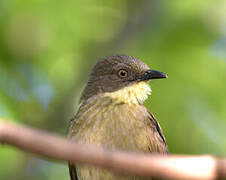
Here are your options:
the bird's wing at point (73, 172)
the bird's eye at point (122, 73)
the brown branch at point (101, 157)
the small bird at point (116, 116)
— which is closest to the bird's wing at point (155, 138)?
the small bird at point (116, 116)

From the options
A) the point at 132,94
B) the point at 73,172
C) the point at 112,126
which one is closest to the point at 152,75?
the point at 132,94

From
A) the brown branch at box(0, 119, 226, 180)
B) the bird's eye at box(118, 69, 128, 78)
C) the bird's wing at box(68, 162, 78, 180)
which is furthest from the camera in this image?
the bird's eye at box(118, 69, 128, 78)

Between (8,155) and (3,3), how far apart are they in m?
2.36

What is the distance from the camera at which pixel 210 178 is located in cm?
167

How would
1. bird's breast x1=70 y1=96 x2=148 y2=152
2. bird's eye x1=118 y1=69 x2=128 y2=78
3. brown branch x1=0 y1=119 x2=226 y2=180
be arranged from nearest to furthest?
brown branch x1=0 y1=119 x2=226 y2=180 < bird's breast x1=70 y1=96 x2=148 y2=152 < bird's eye x1=118 y1=69 x2=128 y2=78

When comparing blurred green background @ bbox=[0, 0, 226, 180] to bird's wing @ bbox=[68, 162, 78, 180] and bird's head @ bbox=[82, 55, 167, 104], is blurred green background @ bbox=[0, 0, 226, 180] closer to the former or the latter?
bird's head @ bbox=[82, 55, 167, 104]

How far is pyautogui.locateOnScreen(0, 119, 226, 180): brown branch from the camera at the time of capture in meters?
1.60

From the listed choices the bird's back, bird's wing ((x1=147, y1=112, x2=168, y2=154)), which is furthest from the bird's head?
bird's wing ((x1=147, y1=112, x2=168, y2=154))

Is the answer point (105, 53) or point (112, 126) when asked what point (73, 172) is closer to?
point (112, 126)

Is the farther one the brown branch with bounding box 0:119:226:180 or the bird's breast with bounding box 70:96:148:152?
the bird's breast with bounding box 70:96:148:152

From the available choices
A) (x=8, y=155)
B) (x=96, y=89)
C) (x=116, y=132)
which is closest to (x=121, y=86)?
(x=96, y=89)

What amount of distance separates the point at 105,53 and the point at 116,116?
2794 mm

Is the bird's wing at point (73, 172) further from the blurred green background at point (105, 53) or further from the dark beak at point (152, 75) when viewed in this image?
the dark beak at point (152, 75)

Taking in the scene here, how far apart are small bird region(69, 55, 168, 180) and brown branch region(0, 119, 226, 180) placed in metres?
3.11
